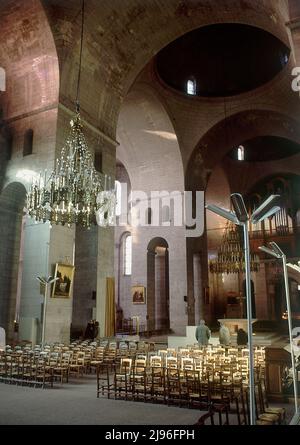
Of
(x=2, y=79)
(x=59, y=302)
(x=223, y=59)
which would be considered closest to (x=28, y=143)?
(x=2, y=79)

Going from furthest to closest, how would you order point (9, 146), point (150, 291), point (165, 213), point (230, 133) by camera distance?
point (230, 133) → point (165, 213) → point (150, 291) → point (9, 146)

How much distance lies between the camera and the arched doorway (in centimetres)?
2244

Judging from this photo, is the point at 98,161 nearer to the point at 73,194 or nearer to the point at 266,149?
the point at 73,194

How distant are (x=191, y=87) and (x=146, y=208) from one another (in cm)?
766

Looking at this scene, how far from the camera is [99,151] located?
1689cm

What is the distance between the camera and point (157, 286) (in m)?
25.0

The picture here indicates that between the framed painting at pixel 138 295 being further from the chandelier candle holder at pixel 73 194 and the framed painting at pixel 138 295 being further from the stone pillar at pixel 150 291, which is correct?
the chandelier candle holder at pixel 73 194

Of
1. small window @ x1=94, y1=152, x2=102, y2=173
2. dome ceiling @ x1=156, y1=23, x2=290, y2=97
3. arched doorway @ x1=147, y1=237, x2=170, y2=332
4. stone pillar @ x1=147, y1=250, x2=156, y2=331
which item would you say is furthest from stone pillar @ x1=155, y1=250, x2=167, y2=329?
dome ceiling @ x1=156, y1=23, x2=290, y2=97

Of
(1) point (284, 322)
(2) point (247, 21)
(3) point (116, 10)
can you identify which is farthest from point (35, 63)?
(1) point (284, 322)

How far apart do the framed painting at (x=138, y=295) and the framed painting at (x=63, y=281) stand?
8.52 m

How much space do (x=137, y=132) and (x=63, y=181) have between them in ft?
41.7

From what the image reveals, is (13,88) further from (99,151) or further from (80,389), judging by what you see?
(80,389)

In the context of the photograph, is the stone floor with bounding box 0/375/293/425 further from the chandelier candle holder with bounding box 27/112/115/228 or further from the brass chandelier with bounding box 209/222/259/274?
the brass chandelier with bounding box 209/222/259/274

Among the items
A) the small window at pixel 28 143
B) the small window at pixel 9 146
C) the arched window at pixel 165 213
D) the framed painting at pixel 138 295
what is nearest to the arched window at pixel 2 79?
the small window at pixel 9 146
